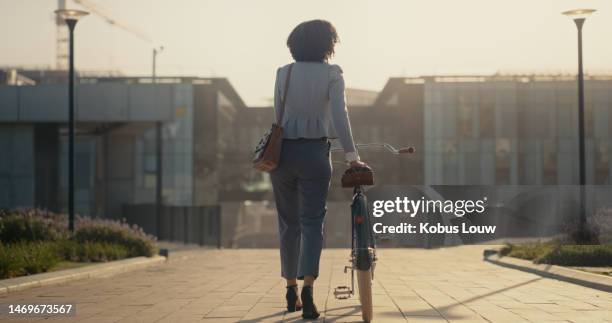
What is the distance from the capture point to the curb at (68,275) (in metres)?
10.3

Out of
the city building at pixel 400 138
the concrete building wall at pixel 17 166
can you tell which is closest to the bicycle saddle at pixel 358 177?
the concrete building wall at pixel 17 166

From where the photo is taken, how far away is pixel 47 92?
41.7 metres

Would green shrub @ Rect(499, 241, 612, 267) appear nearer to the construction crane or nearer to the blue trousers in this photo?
the blue trousers

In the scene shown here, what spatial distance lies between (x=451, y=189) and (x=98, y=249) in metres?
10.2

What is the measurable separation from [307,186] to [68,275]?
21.1 feet

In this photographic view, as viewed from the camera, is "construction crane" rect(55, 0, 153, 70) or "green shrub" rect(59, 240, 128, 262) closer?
"green shrub" rect(59, 240, 128, 262)

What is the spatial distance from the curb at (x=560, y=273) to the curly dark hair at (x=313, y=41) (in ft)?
17.4

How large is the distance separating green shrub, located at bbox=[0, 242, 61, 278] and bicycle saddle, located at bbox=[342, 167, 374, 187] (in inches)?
269

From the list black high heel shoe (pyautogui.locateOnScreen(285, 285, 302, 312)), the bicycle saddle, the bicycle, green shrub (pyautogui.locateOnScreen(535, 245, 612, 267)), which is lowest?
green shrub (pyautogui.locateOnScreen(535, 245, 612, 267))

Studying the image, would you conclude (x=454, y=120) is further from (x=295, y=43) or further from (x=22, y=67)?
(x=295, y=43)

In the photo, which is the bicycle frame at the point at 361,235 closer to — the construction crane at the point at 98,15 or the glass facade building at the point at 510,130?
the glass facade building at the point at 510,130

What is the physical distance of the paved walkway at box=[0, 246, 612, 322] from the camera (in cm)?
717

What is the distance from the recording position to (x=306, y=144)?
667cm

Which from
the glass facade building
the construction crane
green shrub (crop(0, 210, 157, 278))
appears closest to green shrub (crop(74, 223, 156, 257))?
green shrub (crop(0, 210, 157, 278))
